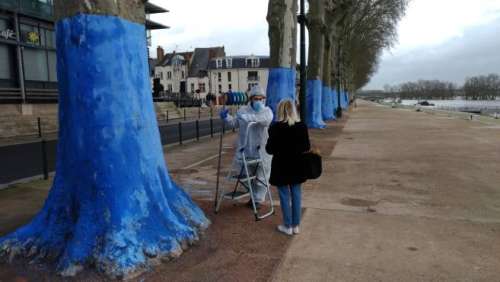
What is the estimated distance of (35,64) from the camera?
2738 centimetres

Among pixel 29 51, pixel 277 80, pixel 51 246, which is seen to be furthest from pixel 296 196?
pixel 29 51

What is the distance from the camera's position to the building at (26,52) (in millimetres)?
24603

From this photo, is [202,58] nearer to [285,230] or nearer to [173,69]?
[173,69]

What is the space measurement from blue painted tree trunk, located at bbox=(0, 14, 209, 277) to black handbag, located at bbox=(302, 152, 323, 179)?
63.6 inches

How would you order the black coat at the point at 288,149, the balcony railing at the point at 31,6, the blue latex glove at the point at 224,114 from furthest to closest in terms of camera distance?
the balcony railing at the point at 31,6, the blue latex glove at the point at 224,114, the black coat at the point at 288,149

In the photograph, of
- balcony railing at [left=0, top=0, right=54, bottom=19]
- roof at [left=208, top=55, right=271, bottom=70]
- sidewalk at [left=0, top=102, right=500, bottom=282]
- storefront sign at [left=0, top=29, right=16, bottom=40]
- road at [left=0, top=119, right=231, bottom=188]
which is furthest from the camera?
roof at [left=208, top=55, right=271, bottom=70]

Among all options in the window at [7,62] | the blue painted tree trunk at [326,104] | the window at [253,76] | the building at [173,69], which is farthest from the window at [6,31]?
the window at [253,76]

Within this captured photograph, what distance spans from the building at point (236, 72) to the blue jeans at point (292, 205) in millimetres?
84513

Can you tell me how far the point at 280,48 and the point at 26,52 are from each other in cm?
2171

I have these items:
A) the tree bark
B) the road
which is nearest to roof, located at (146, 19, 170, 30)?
the road

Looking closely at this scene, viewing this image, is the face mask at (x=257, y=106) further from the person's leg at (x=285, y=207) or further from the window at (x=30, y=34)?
the window at (x=30, y=34)

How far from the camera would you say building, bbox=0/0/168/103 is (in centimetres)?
2460

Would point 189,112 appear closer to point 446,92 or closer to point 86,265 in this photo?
point 86,265

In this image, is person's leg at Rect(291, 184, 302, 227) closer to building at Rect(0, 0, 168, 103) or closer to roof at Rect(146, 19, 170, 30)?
building at Rect(0, 0, 168, 103)
